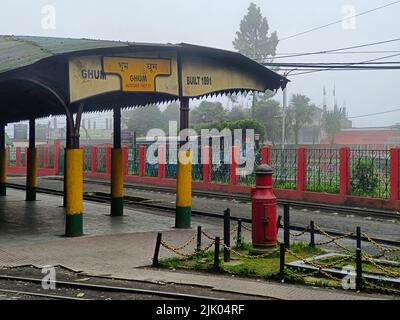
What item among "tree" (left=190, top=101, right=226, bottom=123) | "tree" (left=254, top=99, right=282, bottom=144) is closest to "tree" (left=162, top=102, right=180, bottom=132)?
"tree" (left=254, top=99, right=282, bottom=144)

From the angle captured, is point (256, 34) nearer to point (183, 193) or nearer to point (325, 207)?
point (325, 207)

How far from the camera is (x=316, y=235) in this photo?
1374 centimetres

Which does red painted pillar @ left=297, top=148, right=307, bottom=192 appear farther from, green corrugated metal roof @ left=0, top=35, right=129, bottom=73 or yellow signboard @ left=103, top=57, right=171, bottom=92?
green corrugated metal roof @ left=0, top=35, right=129, bottom=73

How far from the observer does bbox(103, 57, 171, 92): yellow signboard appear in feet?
45.7

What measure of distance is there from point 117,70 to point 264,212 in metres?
5.83

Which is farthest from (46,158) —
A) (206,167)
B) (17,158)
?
(206,167)

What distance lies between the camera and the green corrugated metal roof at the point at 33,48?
12531 mm

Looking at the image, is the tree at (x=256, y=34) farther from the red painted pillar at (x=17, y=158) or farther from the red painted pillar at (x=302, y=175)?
the red painted pillar at (x=302, y=175)

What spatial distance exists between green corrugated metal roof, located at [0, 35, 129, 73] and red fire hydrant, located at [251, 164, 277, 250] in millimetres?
5424

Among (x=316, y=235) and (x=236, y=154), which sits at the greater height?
(x=236, y=154)

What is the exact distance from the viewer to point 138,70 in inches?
564
